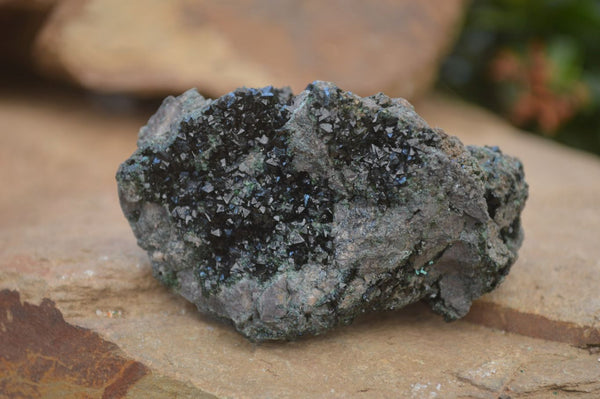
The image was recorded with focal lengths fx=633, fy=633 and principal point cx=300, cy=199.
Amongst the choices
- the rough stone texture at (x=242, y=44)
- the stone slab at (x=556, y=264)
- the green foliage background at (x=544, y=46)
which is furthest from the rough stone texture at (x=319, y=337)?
the green foliage background at (x=544, y=46)

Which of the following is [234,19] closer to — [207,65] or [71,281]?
[207,65]

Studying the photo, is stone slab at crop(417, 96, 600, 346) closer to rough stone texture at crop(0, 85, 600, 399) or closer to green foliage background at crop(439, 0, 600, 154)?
rough stone texture at crop(0, 85, 600, 399)

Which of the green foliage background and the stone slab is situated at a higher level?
the green foliage background

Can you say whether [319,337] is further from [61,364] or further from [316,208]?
[61,364]

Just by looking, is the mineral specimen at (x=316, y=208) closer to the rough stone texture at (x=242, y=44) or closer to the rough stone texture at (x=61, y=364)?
the rough stone texture at (x=61, y=364)

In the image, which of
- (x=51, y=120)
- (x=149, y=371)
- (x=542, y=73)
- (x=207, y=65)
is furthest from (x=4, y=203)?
(x=542, y=73)

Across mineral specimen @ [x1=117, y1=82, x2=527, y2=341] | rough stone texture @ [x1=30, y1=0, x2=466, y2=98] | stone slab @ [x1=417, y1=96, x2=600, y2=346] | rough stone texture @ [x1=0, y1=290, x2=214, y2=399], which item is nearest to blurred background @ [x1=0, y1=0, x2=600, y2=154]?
rough stone texture @ [x1=30, y1=0, x2=466, y2=98]

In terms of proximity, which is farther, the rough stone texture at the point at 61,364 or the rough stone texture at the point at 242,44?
the rough stone texture at the point at 242,44
